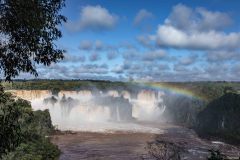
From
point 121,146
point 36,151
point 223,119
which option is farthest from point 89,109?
point 36,151

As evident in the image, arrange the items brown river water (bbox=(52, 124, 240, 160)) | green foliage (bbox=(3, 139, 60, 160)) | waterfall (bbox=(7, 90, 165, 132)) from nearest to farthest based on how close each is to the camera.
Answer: green foliage (bbox=(3, 139, 60, 160)), brown river water (bbox=(52, 124, 240, 160)), waterfall (bbox=(7, 90, 165, 132))

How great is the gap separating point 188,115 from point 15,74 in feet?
309

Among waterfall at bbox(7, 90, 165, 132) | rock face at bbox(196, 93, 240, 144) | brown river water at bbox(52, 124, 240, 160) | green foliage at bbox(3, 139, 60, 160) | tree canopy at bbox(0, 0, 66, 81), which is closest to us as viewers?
tree canopy at bbox(0, 0, 66, 81)

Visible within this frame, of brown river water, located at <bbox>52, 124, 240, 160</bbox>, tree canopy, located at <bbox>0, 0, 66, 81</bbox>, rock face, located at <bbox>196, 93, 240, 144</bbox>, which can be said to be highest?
tree canopy, located at <bbox>0, 0, 66, 81</bbox>

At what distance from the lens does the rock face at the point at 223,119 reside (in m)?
71.8

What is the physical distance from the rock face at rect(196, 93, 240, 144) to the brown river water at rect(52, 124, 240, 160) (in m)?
8.37

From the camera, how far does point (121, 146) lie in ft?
183

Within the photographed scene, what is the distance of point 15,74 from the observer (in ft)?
36.6

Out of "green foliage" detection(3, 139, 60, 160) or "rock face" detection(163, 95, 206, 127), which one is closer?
"green foliage" detection(3, 139, 60, 160)

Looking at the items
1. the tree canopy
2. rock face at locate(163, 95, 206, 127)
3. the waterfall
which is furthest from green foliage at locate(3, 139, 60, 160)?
rock face at locate(163, 95, 206, 127)

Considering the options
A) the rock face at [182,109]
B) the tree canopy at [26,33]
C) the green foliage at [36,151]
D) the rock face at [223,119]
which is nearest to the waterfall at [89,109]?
the rock face at [182,109]

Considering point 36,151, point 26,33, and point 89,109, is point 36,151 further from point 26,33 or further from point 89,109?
point 89,109

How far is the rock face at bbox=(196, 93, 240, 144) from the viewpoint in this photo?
71.8m

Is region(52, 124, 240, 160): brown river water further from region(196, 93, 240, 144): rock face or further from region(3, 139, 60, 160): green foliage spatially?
region(196, 93, 240, 144): rock face
